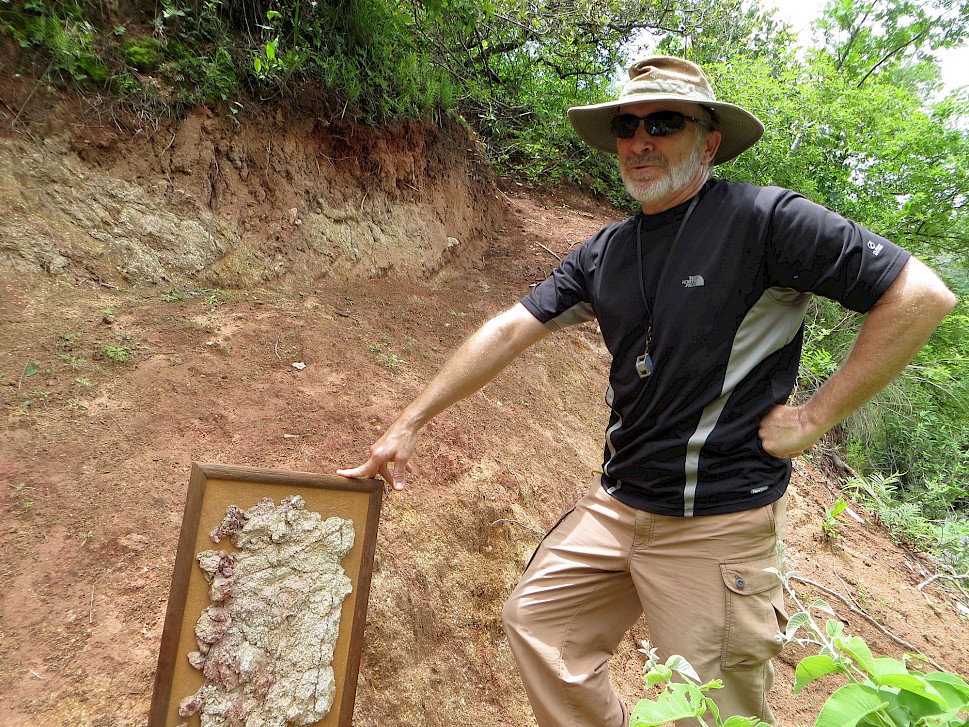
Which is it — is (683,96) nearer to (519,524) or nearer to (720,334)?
(720,334)

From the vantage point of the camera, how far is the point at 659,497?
2.24 metres

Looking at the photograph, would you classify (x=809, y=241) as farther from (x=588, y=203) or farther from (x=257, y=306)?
(x=588, y=203)

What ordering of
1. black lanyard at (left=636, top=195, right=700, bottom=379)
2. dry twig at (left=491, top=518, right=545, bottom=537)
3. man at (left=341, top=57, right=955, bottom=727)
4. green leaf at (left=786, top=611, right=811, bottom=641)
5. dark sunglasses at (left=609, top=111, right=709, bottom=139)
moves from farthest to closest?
dry twig at (left=491, top=518, right=545, bottom=537), dark sunglasses at (left=609, top=111, right=709, bottom=139), black lanyard at (left=636, top=195, right=700, bottom=379), man at (left=341, top=57, right=955, bottom=727), green leaf at (left=786, top=611, right=811, bottom=641)

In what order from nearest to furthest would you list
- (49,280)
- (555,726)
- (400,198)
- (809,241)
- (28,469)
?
(809,241)
(555,726)
(28,469)
(49,280)
(400,198)

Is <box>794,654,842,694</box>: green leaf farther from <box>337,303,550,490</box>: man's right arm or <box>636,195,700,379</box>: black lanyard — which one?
<box>337,303,550,490</box>: man's right arm

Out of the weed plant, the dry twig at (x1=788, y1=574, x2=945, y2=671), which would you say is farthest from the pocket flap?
the dry twig at (x1=788, y1=574, x2=945, y2=671)

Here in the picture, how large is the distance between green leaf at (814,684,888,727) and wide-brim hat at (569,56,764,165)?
76.0 inches

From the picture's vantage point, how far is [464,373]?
2535 mm

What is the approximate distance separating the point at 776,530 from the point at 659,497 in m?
0.39

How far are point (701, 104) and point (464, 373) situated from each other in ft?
4.25

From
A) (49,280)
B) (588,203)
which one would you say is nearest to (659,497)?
(49,280)

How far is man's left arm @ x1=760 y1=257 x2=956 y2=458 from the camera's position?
189 cm

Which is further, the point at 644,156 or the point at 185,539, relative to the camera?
the point at 644,156

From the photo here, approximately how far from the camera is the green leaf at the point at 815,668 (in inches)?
35.8
